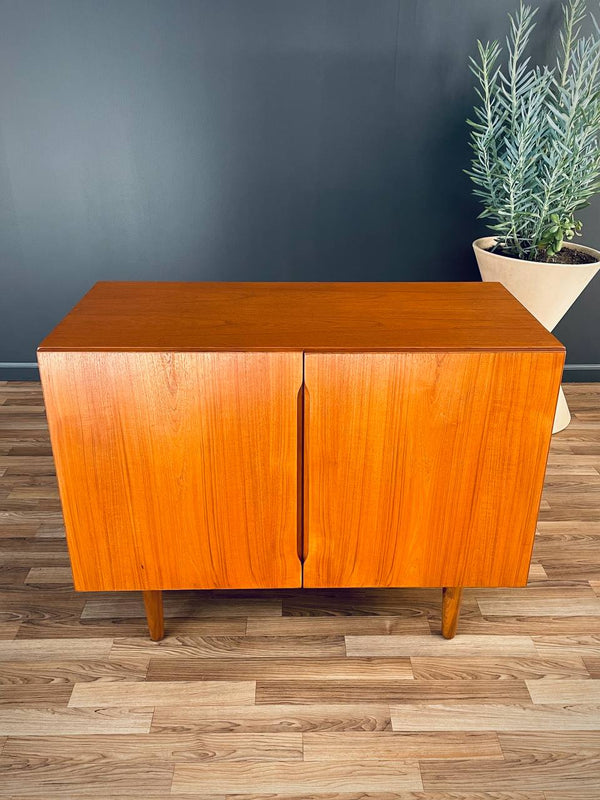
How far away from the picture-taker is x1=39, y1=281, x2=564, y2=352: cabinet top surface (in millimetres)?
1306

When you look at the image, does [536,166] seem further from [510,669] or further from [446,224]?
Answer: [510,669]

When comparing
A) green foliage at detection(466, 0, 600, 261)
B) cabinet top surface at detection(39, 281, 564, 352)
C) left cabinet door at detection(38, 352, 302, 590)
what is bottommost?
left cabinet door at detection(38, 352, 302, 590)

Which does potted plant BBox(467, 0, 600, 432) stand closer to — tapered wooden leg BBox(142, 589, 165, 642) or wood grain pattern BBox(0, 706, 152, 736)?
tapered wooden leg BBox(142, 589, 165, 642)

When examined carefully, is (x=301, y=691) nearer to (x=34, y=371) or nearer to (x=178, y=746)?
(x=178, y=746)

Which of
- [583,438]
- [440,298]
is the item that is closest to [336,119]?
[440,298]

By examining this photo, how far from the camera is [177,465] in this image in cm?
138

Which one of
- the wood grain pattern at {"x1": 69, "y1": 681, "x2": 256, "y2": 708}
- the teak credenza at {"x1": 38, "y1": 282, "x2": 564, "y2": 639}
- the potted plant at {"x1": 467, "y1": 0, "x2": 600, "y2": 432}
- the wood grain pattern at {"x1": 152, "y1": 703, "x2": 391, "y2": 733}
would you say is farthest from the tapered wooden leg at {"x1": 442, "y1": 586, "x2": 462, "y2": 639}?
the potted plant at {"x1": 467, "y1": 0, "x2": 600, "y2": 432}

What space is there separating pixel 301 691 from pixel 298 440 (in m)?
0.59

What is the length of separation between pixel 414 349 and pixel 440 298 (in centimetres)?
36

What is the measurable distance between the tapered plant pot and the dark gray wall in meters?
0.51

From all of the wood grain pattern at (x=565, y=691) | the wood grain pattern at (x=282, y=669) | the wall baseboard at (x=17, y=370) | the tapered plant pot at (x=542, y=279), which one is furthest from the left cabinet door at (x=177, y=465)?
the wall baseboard at (x=17, y=370)

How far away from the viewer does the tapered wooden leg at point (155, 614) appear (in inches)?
62.0

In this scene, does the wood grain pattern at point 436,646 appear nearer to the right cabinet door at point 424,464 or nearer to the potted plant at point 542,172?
the right cabinet door at point 424,464

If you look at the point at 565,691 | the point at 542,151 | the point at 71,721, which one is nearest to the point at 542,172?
the point at 542,151
